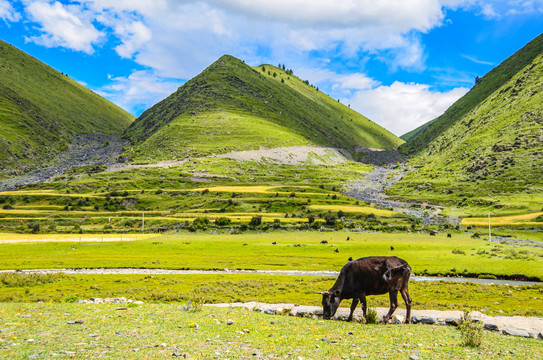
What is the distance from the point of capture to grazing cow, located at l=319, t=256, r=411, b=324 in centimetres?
2122

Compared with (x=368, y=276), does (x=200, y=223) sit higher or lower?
lower

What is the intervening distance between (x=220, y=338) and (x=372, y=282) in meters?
9.58

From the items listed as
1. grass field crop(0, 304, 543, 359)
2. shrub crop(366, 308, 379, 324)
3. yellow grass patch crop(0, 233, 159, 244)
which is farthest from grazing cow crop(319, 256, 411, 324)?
yellow grass patch crop(0, 233, 159, 244)

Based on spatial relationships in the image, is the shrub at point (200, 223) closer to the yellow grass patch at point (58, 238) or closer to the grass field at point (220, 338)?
the yellow grass patch at point (58, 238)

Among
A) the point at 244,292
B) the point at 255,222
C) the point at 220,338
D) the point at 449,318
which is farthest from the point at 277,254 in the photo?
the point at 220,338

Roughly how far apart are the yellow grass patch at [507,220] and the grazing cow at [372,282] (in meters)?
112

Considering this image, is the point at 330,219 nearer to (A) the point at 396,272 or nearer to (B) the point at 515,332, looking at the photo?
(A) the point at 396,272

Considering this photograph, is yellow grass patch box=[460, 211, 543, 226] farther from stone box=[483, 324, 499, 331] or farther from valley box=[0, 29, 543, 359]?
stone box=[483, 324, 499, 331]

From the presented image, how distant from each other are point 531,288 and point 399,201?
140069 millimetres

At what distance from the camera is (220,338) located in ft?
55.2

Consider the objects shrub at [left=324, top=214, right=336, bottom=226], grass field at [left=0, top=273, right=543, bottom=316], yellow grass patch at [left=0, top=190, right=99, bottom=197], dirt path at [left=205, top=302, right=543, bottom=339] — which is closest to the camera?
dirt path at [left=205, top=302, right=543, bottom=339]

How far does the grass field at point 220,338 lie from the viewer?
560 inches

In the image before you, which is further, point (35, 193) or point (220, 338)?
point (35, 193)

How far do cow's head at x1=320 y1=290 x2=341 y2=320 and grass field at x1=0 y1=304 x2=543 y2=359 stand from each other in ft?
3.41
